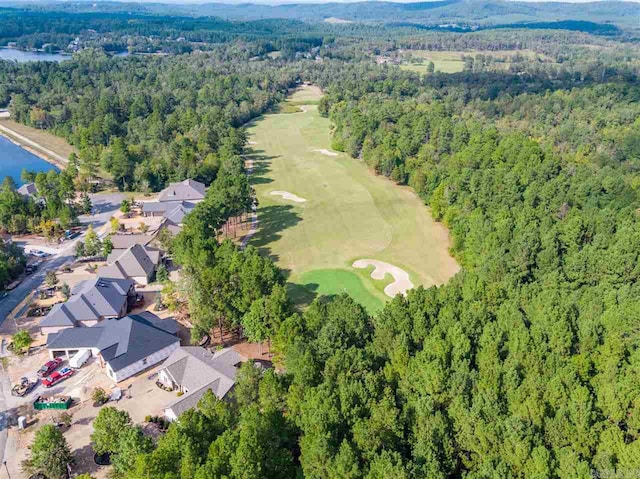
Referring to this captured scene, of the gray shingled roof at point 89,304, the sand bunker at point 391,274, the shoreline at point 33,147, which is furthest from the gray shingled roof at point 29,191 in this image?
the sand bunker at point 391,274

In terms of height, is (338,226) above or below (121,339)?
below

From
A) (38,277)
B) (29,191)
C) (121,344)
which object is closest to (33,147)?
(29,191)

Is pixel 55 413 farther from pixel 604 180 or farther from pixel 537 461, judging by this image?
pixel 604 180

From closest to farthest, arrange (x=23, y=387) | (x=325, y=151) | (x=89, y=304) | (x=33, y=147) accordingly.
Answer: (x=23, y=387) < (x=89, y=304) < (x=33, y=147) < (x=325, y=151)

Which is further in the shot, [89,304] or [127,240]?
[127,240]

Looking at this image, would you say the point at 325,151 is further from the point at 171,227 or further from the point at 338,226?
the point at 171,227

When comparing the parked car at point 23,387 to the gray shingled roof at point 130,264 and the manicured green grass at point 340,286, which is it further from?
the manicured green grass at point 340,286
